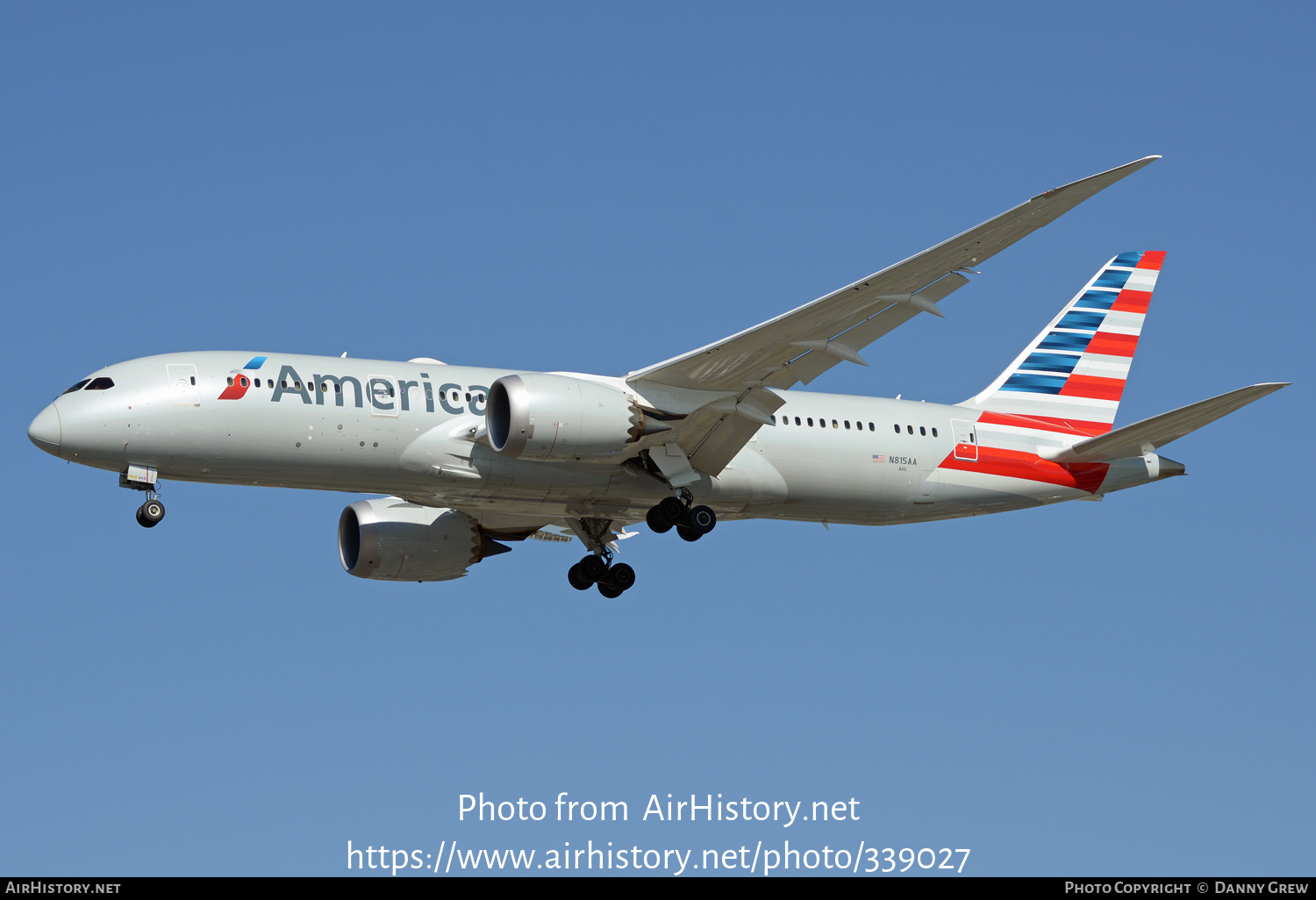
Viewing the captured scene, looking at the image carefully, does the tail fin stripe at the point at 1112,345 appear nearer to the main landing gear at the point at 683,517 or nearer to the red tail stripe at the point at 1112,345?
the red tail stripe at the point at 1112,345

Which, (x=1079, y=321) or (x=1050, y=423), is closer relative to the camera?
(x=1050, y=423)

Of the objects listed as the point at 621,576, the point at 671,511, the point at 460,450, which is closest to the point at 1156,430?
the point at 671,511

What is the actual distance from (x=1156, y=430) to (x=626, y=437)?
37.2 feet

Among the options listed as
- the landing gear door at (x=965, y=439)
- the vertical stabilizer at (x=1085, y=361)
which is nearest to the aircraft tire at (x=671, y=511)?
the landing gear door at (x=965, y=439)

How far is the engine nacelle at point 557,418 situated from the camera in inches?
1164

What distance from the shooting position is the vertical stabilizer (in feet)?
120

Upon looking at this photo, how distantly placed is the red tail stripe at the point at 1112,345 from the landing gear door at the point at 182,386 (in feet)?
68.3

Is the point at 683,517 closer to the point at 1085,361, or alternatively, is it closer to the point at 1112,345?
the point at 1085,361

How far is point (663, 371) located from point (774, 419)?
3288 mm

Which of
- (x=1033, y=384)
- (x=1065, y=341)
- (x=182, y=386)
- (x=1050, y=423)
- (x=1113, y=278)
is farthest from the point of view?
(x=1113, y=278)

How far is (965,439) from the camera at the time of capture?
3509 centimetres

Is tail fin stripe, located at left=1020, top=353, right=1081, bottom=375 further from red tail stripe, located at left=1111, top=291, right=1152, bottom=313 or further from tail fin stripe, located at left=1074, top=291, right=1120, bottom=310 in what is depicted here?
red tail stripe, located at left=1111, top=291, right=1152, bottom=313

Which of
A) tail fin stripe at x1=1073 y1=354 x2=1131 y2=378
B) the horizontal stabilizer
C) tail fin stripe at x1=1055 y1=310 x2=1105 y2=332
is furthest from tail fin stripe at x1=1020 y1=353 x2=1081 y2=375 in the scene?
the horizontal stabilizer

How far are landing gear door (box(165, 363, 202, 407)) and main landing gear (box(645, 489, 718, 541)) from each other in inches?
366
